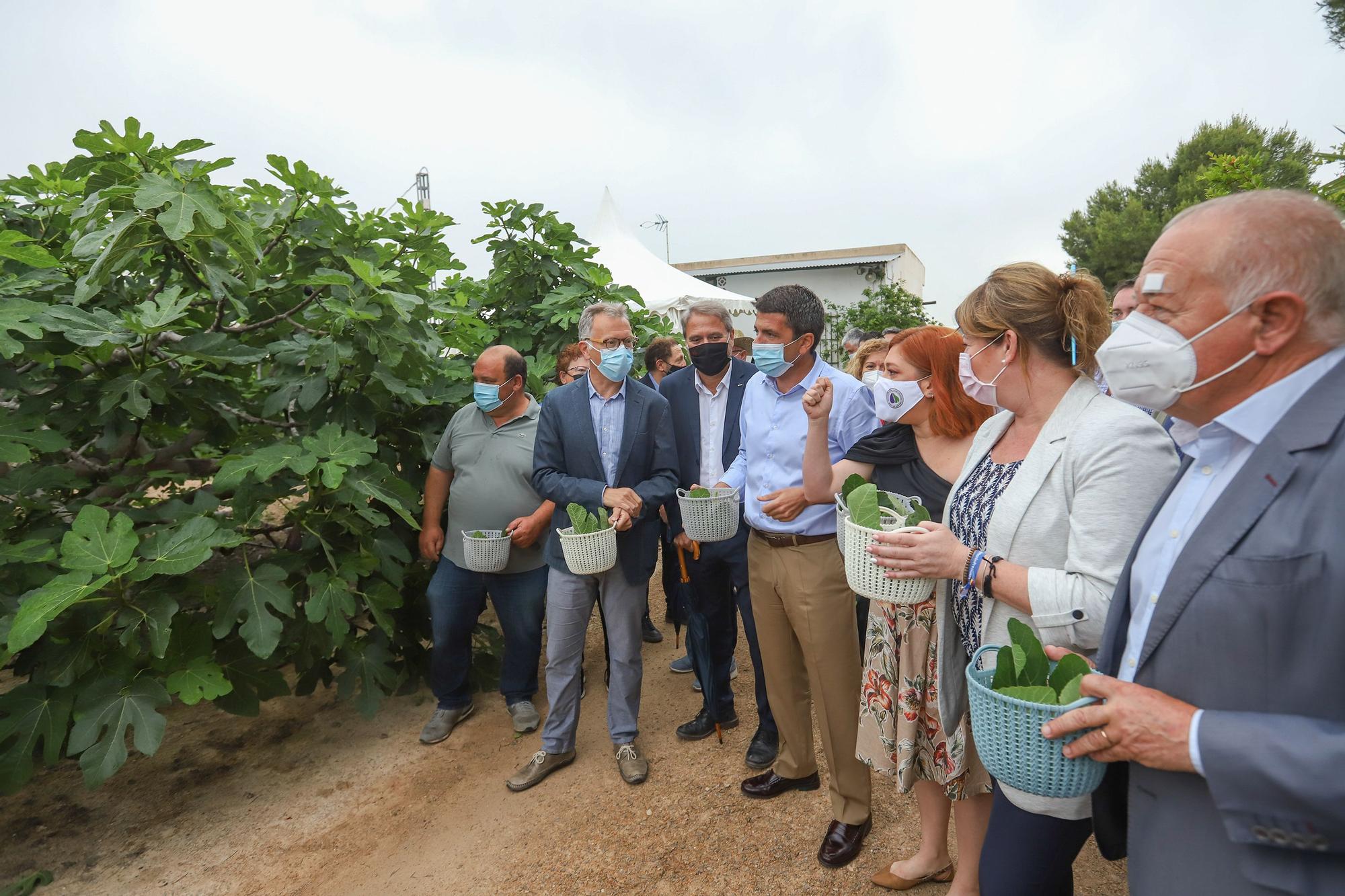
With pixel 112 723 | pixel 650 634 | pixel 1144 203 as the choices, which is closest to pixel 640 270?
pixel 650 634

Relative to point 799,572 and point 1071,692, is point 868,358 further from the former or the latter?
point 1071,692

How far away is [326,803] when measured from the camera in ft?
12.1

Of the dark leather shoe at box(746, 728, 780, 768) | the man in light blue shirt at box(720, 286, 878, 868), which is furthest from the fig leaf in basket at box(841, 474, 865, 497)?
the dark leather shoe at box(746, 728, 780, 768)

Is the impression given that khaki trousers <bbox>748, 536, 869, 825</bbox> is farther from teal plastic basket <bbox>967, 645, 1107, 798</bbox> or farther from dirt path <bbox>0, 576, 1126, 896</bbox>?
teal plastic basket <bbox>967, 645, 1107, 798</bbox>

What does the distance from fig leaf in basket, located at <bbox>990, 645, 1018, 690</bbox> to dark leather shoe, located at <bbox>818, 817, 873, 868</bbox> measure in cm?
175

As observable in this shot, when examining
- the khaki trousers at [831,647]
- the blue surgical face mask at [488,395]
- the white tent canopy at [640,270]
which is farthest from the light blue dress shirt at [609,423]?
the white tent canopy at [640,270]

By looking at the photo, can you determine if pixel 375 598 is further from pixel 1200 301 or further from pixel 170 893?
pixel 1200 301

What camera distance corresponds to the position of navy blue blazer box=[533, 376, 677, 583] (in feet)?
12.2

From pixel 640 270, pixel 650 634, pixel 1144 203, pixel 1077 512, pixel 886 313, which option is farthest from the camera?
pixel 1144 203

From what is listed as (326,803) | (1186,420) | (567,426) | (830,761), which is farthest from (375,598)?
(1186,420)

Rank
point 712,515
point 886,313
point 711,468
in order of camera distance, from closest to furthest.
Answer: point 712,515, point 711,468, point 886,313

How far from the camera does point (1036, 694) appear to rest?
58.4 inches

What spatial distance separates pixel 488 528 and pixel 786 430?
1848mm

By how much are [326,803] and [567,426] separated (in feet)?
7.43
